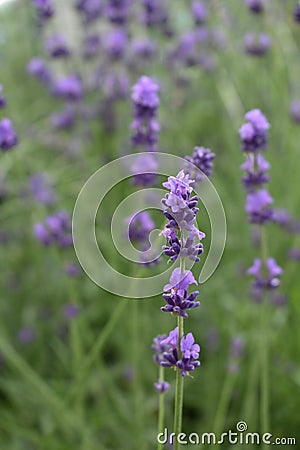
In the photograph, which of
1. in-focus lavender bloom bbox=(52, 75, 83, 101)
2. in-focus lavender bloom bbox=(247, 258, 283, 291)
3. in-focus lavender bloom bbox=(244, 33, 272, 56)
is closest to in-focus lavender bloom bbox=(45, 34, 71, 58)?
in-focus lavender bloom bbox=(52, 75, 83, 101)

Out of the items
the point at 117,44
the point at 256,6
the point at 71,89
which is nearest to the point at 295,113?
the point at 256,6

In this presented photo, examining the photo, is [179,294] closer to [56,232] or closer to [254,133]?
[254,133]

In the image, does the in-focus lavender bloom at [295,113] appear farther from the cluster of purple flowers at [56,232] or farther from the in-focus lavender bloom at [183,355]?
the in-focus lavender bloom at [183,355]

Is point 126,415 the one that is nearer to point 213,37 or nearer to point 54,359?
point 54,359

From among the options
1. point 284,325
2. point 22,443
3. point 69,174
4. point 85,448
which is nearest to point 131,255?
point 85,448

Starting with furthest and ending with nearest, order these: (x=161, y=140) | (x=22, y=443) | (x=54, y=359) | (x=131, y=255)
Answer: (x=161, y=140) → (x=54, y=359) → (x=22, y=443) → (x=131, y=255)
